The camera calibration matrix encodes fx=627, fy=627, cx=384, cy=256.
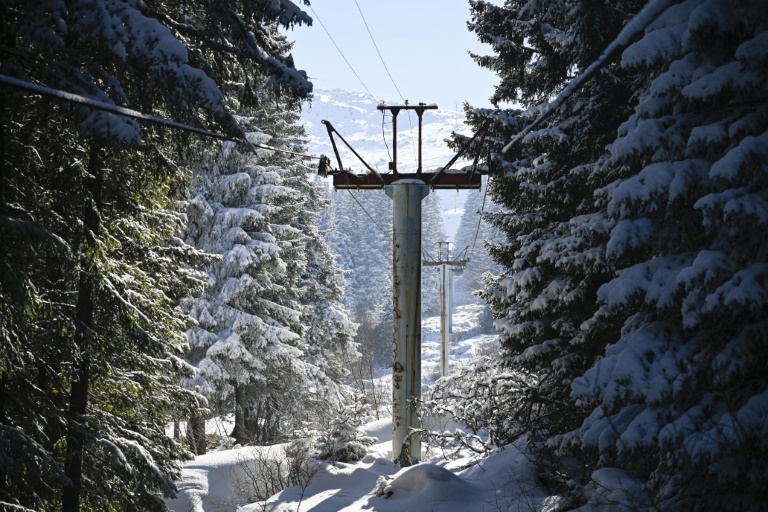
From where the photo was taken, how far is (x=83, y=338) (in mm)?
6418

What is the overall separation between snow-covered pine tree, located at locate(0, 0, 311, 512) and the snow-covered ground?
6.92 ft

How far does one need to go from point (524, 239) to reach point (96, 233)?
651 cm

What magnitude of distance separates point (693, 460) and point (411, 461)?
7.45m

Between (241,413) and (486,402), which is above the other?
(486,402)

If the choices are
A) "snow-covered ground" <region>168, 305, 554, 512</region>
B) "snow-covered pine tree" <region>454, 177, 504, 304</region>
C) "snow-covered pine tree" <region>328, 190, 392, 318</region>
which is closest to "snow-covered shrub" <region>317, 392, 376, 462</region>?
"snow-covered ground" <region>168, 305, 554, 512</region>

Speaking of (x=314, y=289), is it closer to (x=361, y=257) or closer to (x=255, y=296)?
(x=255, y=296)

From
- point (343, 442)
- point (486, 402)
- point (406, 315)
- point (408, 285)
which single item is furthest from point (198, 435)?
point (486, 402)

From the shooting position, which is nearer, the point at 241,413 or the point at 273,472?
the point at 273,472

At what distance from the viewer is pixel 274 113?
67.6 ft

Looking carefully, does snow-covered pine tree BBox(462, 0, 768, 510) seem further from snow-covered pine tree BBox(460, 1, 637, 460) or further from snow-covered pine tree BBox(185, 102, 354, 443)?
snow-covered pine tree BBox(185, 102, 354, 443)

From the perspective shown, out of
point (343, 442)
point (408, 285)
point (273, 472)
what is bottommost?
point (273, 472)

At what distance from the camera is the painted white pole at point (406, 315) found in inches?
439

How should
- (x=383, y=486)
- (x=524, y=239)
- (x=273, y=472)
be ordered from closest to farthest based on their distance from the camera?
(x=383, y=486) → (x=524, y=239) → (x=273, y=472)

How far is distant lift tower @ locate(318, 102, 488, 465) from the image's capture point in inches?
439
